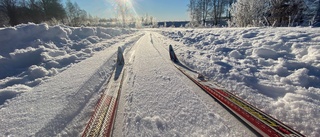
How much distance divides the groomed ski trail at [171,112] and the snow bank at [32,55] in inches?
132

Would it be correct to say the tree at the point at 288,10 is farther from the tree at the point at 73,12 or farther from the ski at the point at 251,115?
the tree at the point at 73,12

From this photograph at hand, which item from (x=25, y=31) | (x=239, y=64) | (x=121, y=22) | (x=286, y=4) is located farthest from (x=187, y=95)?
(x=121, y=22)

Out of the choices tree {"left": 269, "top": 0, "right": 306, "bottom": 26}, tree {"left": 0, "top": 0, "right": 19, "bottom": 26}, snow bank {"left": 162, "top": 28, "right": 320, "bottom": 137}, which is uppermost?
tree {"left": 0, "top": 0, "right": 19, "bottom": 26}

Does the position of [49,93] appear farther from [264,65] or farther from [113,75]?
[264,65]

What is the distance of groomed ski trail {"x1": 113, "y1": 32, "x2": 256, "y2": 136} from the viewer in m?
2.87

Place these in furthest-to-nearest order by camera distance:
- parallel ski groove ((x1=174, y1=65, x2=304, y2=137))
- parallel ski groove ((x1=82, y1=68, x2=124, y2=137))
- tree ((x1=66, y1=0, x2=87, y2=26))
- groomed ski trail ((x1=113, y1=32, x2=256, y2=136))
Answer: tree ((x1=66, y1=0, x2=87, y2=26)) < parallel ski groove ((x1=82, y1=68, x2=124, y2=137)) < groomed ski trail ((x1=113, y1=32, x2=256, y2=136)) < parallel ski groove ((x1=174, y1=65, x2=304, y2=137))

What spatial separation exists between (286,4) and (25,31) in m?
20.5

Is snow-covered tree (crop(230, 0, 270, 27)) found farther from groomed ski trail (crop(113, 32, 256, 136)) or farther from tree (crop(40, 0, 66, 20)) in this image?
tree (crop(40, 0, 66, 20))

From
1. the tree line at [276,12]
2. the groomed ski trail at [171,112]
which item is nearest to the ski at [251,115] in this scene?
the groomed ski trail at [171,112]

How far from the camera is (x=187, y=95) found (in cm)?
418

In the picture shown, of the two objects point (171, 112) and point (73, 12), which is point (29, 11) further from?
point (171, 112)

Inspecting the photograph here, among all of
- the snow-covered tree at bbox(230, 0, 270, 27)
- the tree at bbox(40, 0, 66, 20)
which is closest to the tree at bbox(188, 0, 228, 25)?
the snow-covered tree at bbox(230, 0, 270, 27)

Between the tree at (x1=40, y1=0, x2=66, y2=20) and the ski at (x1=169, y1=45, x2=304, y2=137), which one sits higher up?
the tree at (x1=40, y1=0, x2=66, y2=20)

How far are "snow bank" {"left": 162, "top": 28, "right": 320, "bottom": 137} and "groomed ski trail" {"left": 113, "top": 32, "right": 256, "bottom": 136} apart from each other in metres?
0.92
